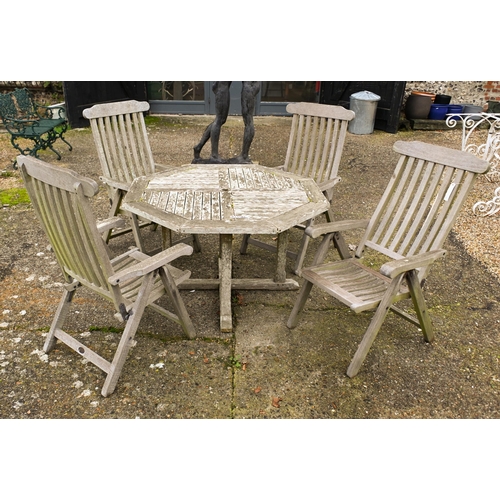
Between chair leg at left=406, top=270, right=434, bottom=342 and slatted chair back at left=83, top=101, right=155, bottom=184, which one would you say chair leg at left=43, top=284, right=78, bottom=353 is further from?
chair leg at left=406, top=270, right=434, bottom=342

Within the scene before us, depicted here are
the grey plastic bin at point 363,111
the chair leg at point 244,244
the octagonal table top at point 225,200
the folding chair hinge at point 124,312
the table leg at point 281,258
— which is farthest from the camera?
the grey plastic bin at point 363,111

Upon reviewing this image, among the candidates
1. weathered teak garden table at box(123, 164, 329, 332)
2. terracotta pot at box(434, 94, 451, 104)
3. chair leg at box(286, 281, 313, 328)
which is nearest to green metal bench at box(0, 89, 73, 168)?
weathered teak garden table at box(123, 164, 329, 332)

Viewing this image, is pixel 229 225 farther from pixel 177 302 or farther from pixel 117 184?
pixel 117 184

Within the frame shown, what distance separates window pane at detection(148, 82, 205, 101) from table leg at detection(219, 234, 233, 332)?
21.7ft

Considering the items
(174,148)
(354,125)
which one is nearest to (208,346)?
(174,148)

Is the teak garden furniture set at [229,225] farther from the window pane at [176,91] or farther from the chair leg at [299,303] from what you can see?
the window pane at [176,91]

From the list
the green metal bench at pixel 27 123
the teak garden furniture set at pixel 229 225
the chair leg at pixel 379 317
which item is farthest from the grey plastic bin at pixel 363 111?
Answer: the chair leg at pixel 379 317

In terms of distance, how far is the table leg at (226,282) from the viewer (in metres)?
3.06

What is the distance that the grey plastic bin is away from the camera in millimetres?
7812

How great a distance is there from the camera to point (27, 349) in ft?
9.45

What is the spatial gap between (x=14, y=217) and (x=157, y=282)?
2.63 meters

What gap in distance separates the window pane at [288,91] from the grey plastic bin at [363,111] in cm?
118

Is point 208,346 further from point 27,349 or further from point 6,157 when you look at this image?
point 6,157

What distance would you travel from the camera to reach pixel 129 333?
97.4 inches
